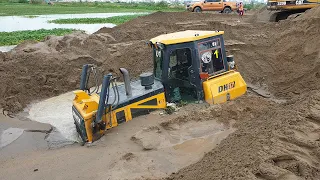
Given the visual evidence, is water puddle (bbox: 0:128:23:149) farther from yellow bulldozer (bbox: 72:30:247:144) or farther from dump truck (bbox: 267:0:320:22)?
dump truck (bbox: 267:0:320:22)

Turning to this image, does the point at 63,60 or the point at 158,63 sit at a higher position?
the point at 158,63

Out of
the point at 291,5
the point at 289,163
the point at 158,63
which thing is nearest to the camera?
the point at 289,163

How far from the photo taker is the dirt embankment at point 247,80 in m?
4.53

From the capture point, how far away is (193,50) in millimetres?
7480

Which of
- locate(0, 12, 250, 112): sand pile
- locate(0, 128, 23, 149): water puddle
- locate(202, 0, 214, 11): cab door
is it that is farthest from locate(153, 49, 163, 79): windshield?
locate(202, 0, 214, 11): cab door

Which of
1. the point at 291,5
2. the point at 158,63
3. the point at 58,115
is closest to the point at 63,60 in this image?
the point at 58,115

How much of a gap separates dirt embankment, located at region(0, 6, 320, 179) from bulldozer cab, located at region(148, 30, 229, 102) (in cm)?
77

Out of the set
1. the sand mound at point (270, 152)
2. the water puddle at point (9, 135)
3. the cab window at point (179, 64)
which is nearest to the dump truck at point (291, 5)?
the cab window at point (179, 64)

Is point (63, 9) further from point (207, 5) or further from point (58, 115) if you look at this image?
point (58, 115)

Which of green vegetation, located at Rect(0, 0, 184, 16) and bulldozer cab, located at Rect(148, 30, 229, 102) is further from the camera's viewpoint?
green vegetation, located at Rect(0, 0, 184, 16)

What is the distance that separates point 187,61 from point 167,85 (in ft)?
2.39

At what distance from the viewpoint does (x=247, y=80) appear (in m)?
11.0

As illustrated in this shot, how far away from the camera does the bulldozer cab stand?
7.44 metres

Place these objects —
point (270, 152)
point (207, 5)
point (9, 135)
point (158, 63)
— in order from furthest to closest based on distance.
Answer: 1. point (207, 5)
2. point (9, 135)
3. point (158, 63)
4. point (270, 152)
